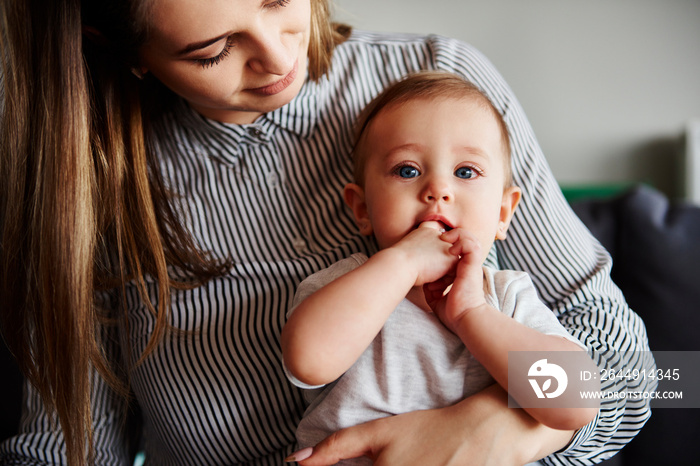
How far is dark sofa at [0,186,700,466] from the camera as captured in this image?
1.29 meters

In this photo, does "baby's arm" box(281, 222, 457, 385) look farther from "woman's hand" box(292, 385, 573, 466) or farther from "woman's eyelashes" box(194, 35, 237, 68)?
"woman's eyelashes" box(194, 35, 237, 68)

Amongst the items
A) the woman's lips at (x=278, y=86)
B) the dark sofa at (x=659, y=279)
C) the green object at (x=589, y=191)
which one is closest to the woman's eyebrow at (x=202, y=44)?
the woman's lips at (x=278, y=86)

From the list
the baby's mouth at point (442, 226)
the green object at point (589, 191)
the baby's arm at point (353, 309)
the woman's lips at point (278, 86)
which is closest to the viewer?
the baby's arm at point (353, 309)

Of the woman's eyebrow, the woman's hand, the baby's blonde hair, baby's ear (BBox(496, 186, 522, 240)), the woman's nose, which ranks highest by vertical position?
the woman's eyebrow

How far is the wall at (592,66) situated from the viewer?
2.38 metres

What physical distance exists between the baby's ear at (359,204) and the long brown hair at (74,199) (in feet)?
1.00

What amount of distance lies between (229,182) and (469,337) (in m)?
0.68

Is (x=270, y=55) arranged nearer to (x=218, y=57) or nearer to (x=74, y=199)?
(x=218, y=57)

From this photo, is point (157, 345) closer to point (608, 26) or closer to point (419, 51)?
point (419, 51)

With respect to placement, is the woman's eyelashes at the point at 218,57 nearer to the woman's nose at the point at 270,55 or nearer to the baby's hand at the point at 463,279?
the woman's nose at the point at 270,55

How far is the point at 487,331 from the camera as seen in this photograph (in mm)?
888

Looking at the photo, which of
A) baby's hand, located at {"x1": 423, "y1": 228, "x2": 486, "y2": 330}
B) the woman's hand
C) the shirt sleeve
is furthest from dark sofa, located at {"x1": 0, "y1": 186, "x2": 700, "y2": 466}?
baby's hand, located at {"x1": 423, "y1": 228, "x2": 486, "y2": 330}

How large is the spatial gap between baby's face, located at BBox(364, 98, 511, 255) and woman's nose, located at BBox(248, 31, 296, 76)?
23 cm

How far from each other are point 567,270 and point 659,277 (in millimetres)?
357
